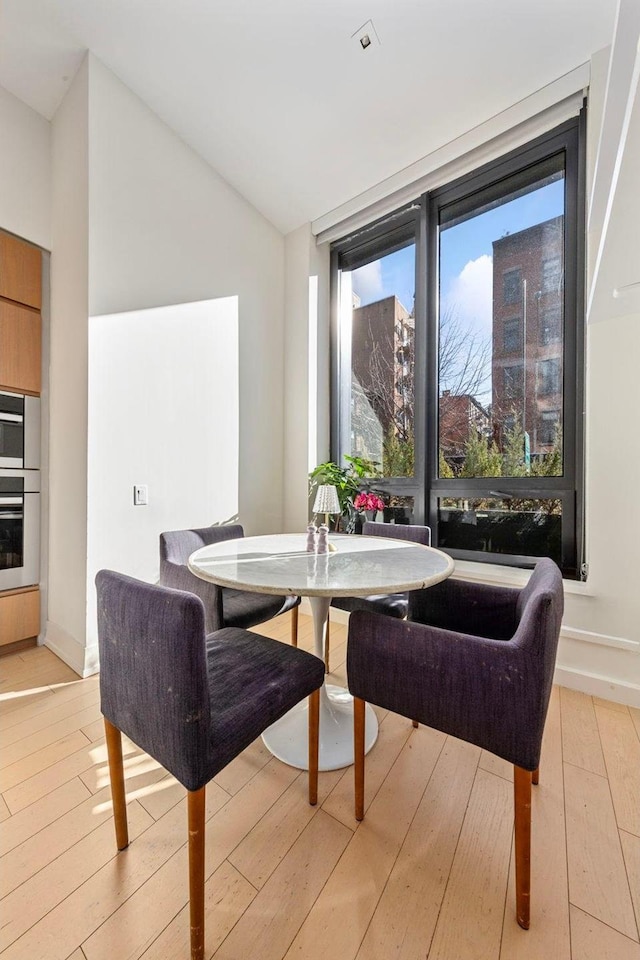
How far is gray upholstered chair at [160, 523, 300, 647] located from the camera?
154 centimetres

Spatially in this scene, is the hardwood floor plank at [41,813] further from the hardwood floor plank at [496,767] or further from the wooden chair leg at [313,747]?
the hardwood floor plank at [496,767]

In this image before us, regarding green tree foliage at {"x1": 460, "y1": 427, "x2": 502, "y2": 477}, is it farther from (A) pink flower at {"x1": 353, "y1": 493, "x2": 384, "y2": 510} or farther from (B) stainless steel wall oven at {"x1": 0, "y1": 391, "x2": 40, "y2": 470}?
(B) stainless steel wall oven at {"x1": 0, "y1": 391, "x2": 40, "y2": 470}

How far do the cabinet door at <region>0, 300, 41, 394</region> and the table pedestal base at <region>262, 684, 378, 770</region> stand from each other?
227cm

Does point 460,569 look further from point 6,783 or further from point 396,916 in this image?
point 6,783

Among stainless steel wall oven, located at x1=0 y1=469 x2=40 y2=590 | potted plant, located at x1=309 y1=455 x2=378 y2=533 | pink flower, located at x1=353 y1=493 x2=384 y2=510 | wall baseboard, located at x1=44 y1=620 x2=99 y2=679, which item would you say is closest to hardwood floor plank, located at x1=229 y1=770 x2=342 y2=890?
wall baseboard, located at x1=44 y1=620 x2=99 y2=679

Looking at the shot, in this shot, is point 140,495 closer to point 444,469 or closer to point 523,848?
point 444,469

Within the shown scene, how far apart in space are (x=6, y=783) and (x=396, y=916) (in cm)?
132

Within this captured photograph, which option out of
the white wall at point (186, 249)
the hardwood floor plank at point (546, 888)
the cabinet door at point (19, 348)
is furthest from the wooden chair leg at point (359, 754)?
the cabinet door at point (19, 348)

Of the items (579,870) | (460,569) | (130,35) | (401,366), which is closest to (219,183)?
(130,35)

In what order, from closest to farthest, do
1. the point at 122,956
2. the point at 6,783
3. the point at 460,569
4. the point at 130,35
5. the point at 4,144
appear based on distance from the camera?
the point at 122,956 < the point at 6,783 < the point at 130,35 < the point at 4,144 < the point at 460,569

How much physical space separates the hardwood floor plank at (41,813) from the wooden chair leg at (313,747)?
74 cm

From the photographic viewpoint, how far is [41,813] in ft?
4.04

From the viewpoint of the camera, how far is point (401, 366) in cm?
282

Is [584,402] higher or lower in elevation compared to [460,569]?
higher
